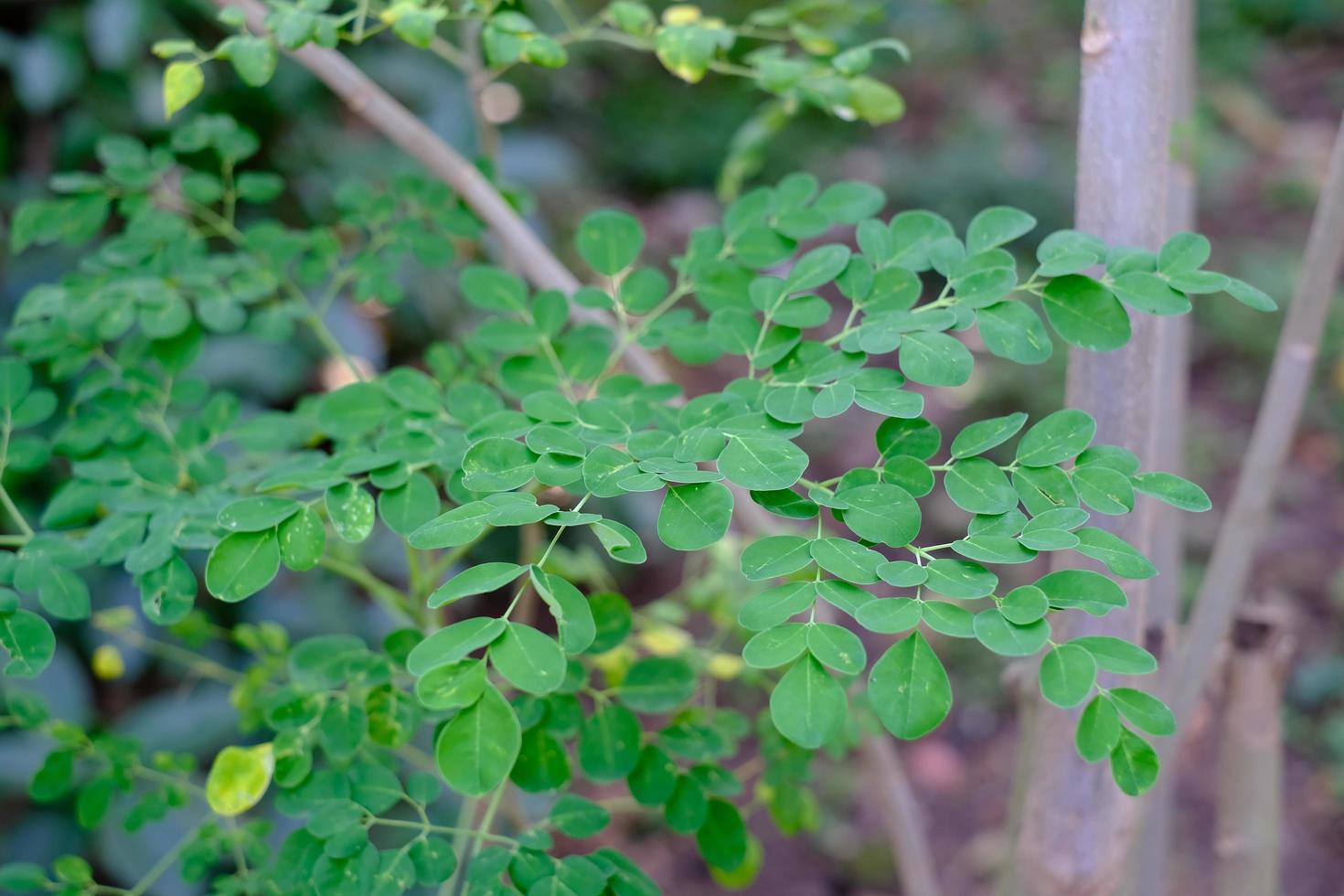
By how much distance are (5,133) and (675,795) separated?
1644 mm

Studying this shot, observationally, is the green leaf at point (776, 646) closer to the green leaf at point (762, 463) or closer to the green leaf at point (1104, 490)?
the green leaf at point (762, 463)

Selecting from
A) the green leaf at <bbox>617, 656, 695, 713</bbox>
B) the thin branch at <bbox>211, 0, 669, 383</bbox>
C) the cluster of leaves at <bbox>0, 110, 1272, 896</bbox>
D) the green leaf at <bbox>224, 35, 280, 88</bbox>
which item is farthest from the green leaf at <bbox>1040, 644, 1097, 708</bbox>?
the green leaf at <bbox>224, 35, 280, 88</bbox>

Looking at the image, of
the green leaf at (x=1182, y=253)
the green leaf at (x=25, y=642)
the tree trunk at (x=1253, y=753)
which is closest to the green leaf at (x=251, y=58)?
the green leaf at (x=25, y=642)

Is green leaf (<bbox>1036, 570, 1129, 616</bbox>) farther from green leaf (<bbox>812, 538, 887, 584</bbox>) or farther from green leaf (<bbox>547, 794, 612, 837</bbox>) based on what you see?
green leaf (<bbox>547, 794, 612, 837</bbox>)

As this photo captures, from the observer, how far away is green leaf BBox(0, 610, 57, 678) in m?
0.63

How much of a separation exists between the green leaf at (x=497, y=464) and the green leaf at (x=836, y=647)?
0.54 ft

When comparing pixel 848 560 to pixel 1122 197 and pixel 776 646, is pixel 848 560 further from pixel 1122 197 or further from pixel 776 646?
pixel 1122 197

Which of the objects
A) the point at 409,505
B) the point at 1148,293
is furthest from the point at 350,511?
the point at 1148,293

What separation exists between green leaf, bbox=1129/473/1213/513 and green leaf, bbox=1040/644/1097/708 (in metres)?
0.10

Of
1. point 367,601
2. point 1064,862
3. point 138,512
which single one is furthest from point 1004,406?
point 138,512

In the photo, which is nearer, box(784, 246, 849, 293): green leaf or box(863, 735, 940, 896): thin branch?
box(784, 246, 849, 293): green leaf

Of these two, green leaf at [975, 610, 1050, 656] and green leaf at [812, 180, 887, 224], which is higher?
green leaf at [812, 180, 887, 224]

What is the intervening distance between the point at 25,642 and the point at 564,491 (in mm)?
303

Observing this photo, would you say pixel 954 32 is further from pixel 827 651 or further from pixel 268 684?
pixel 827 651
